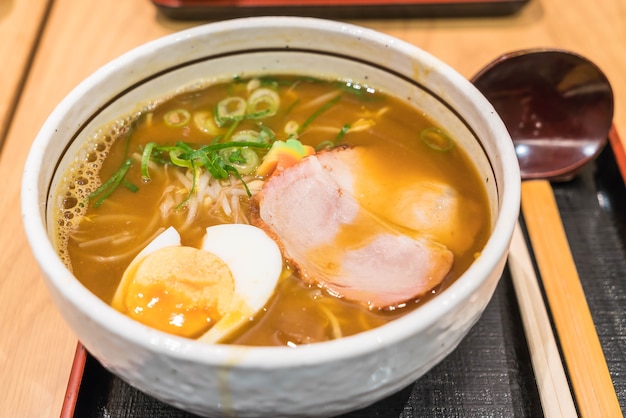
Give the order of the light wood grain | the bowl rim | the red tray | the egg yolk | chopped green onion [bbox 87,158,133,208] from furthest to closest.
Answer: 1. the red tray
2. the light wood grain
3. chopped green onion [bbox 87,158,133,208]
4. the egg yolk
5. the bowl rim

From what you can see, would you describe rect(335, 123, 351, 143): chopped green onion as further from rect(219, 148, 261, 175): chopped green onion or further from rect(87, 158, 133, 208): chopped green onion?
rect(87, 158, 133, 208): chopped green onion

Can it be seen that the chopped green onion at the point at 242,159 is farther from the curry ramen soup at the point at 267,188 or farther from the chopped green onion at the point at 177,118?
the chopped green onion at the point at 177,118

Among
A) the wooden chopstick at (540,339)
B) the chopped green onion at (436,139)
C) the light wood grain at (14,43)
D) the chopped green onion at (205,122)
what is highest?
the chopped green onion at (436,139)

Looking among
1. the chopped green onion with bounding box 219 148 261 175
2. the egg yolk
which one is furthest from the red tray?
the egg yolk

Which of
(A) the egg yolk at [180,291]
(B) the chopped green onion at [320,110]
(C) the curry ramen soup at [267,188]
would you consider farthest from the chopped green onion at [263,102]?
(A) the egg yolk at [180,291]

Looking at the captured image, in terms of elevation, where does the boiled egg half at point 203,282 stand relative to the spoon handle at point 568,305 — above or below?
below

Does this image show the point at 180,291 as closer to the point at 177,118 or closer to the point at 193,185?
the point at 193,185

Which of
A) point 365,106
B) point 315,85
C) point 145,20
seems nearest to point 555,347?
point 365,106
